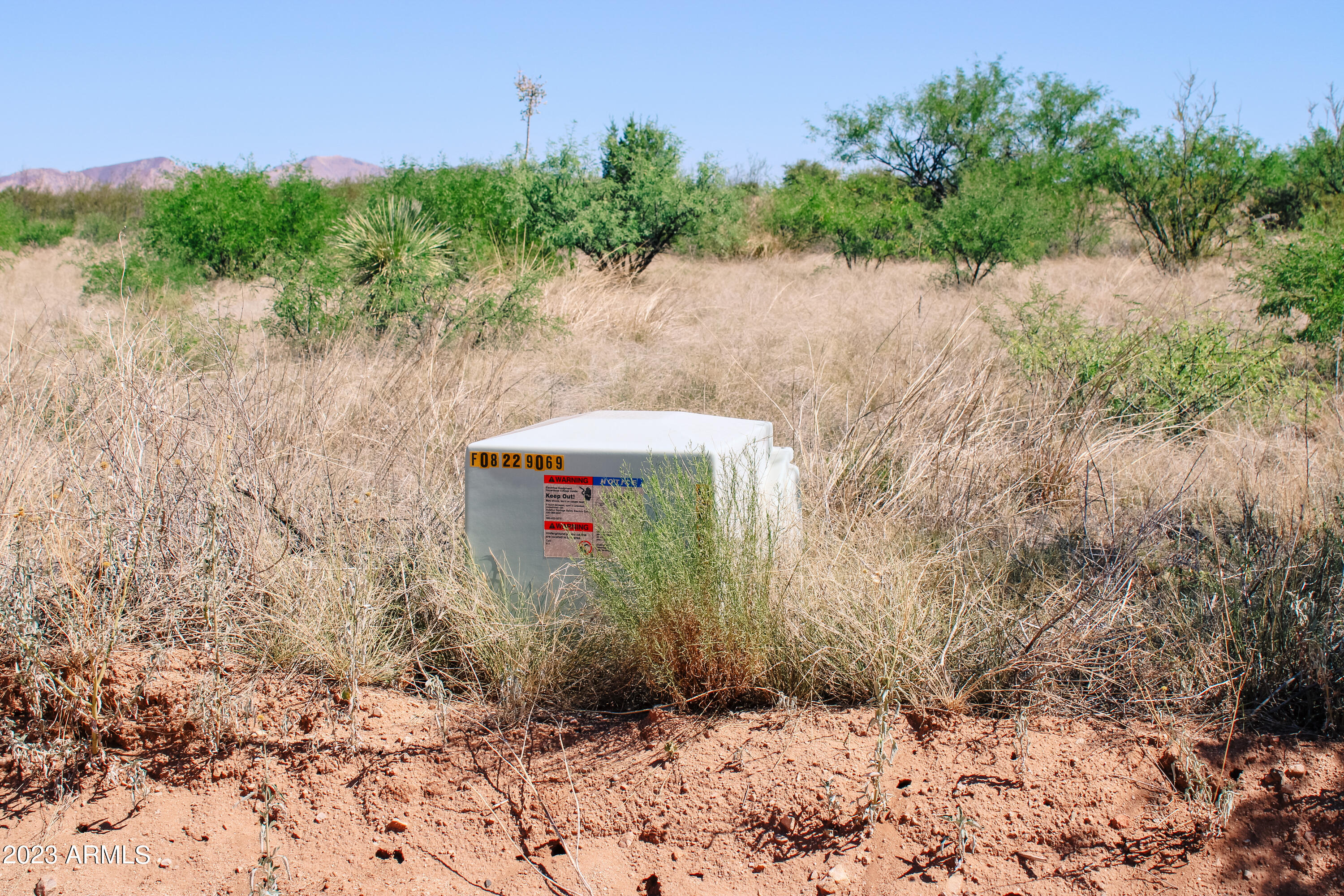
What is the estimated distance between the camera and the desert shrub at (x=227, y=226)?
13656 millimetres

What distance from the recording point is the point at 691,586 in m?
2.48

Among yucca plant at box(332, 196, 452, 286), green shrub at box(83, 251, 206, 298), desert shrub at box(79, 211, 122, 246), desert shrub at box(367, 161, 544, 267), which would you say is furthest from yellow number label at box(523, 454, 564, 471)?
desert shrub at box(79, 211, 122, 246)

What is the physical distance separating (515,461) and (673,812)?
1.13 metres

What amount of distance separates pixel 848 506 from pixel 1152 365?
2985 millimetres

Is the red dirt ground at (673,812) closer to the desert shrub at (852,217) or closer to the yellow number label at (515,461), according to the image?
the yellow number label at (515,461)

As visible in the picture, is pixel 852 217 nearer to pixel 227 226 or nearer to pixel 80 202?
pixel 227 226

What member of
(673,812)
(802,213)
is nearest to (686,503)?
(673,812)

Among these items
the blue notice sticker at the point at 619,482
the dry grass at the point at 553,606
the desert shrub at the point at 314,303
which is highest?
the desert shrub at the point at 314,303

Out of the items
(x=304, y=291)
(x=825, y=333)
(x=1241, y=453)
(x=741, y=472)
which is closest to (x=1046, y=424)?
(x=1241, y=453)

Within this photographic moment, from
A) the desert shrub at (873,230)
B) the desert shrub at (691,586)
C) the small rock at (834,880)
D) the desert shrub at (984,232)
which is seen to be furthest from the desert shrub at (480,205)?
the small rock at (834,880)

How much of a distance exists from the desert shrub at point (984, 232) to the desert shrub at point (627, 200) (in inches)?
146

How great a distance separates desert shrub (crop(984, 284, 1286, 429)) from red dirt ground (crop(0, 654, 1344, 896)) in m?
3.33

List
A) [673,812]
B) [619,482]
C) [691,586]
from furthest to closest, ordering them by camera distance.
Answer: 1. [619,482]
2. [691,586]
3. [673,812]

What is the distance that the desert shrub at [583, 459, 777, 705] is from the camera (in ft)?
8.13
